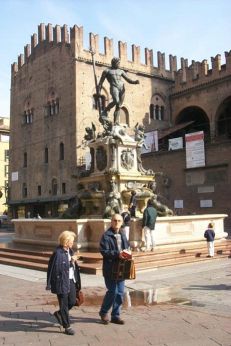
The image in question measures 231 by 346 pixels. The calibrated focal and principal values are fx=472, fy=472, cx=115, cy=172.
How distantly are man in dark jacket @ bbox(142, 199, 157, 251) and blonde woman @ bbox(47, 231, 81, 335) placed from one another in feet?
19.7

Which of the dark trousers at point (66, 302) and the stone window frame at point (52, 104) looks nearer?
the dark trousers at point (66, 302)

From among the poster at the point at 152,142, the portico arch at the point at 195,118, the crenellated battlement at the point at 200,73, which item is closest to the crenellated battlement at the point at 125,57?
the crenellated battlement at the point at 200,73

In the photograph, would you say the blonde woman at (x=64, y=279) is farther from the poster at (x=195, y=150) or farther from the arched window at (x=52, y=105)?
the arched window at (x=52, y=105)

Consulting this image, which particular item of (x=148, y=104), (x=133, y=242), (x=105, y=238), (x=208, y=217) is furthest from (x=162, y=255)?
(x=148, y=104)

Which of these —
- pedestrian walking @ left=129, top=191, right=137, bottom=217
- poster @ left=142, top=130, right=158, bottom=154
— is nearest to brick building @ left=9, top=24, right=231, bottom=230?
poster @ left=142, top=130, right=158, bottom=154

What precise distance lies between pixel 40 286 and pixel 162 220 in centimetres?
468

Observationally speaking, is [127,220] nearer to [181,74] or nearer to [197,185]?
[197,185]

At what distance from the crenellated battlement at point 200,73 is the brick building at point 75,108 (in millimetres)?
90

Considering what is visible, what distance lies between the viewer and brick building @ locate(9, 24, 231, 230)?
41125 millimetres

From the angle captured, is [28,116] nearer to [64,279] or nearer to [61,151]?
[61,151]

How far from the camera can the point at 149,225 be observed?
11.9 meters

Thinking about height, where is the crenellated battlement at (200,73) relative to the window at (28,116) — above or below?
above

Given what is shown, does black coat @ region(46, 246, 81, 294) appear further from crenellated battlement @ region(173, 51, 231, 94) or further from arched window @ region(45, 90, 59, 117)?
arched window @ region(45, 90, 59, 117)

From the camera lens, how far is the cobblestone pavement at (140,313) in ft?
17.9
